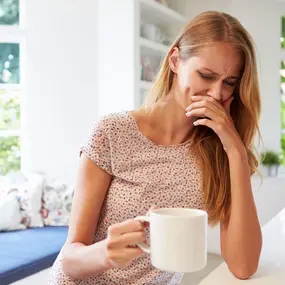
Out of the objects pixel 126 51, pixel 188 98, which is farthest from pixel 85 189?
pixel 126 51

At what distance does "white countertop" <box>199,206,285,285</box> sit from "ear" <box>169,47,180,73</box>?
0.51 m

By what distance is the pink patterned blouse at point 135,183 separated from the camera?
116cm

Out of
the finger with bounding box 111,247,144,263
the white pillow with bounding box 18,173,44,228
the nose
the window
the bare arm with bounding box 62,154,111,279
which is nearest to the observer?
the finger with bounding box 111,247,144,263

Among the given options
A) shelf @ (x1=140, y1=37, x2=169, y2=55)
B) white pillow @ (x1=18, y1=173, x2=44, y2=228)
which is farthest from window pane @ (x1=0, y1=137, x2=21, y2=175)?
shelf @ (x1=140, y1=37, x2=169, y2=55)

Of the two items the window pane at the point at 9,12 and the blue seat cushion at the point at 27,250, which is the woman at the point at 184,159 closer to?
the blue seat cushion at the point at 27,250

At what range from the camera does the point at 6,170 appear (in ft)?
12.6

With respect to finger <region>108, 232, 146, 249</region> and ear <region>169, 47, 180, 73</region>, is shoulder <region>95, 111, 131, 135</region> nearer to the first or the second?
ear <region>169, 47, 180, 73</region>

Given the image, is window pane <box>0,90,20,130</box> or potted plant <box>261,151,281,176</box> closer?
window pane <box>0,90,20,130</box>

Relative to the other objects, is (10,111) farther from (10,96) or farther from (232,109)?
(232,109)

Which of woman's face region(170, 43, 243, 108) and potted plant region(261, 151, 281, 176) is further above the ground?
woman's face region(170, 43, 243, 108)

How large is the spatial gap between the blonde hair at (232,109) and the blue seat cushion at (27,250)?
1.50 m

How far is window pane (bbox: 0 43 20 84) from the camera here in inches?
150

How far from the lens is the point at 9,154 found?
3.82m

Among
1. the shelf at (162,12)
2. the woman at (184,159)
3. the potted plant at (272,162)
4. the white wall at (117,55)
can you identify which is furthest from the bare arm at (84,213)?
the potted plant at (272,162)
